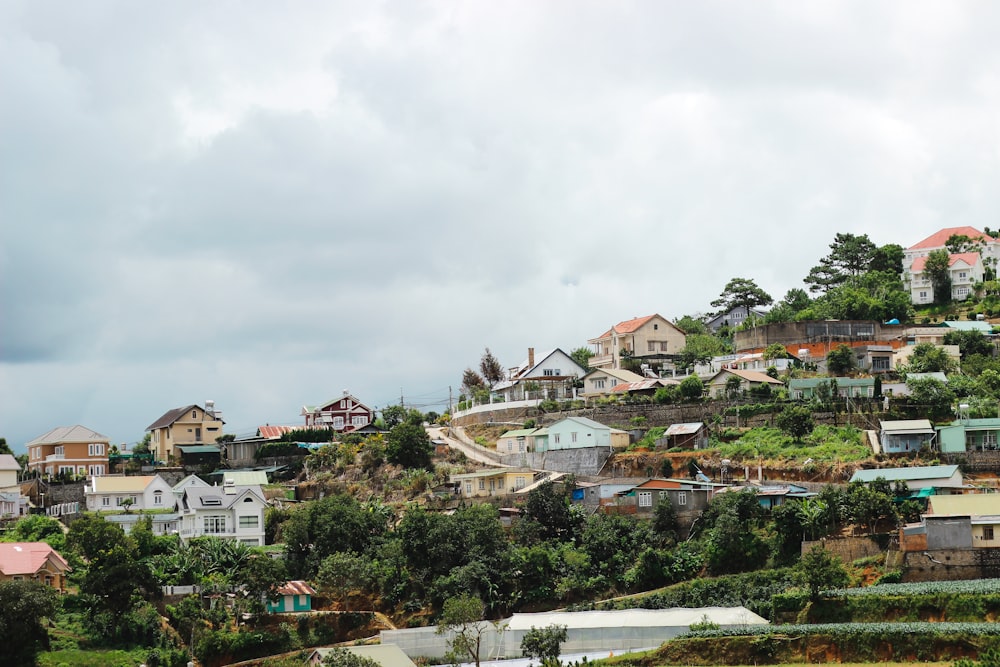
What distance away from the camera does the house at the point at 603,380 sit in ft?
260

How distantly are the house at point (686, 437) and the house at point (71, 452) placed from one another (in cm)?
3238

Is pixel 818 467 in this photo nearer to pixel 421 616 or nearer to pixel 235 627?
pixel 421 616

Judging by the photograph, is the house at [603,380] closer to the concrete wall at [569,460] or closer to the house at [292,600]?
the concrete wall at [569,460]

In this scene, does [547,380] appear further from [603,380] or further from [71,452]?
[71,452]

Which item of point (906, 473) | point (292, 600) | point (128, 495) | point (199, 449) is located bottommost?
point (292, 600)

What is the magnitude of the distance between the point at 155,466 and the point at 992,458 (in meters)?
45.5

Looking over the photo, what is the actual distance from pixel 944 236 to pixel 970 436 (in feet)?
133

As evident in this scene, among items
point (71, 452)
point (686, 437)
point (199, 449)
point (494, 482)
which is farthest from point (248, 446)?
point (686, 437)

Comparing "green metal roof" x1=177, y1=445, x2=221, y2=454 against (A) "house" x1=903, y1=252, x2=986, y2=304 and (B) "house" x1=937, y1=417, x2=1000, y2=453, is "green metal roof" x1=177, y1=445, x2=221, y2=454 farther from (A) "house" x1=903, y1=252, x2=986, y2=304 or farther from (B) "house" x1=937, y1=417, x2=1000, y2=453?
(A) "house" x1=903, y1=252, x2=986, y2=304

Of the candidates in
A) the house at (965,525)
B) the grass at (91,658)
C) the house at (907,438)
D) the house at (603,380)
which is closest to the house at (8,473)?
the grass at (91,658)

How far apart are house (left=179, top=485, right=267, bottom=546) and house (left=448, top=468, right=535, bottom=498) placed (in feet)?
33.4

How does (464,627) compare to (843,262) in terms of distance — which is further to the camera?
(843,262)

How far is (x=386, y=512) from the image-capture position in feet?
219

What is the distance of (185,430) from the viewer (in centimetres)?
8256
